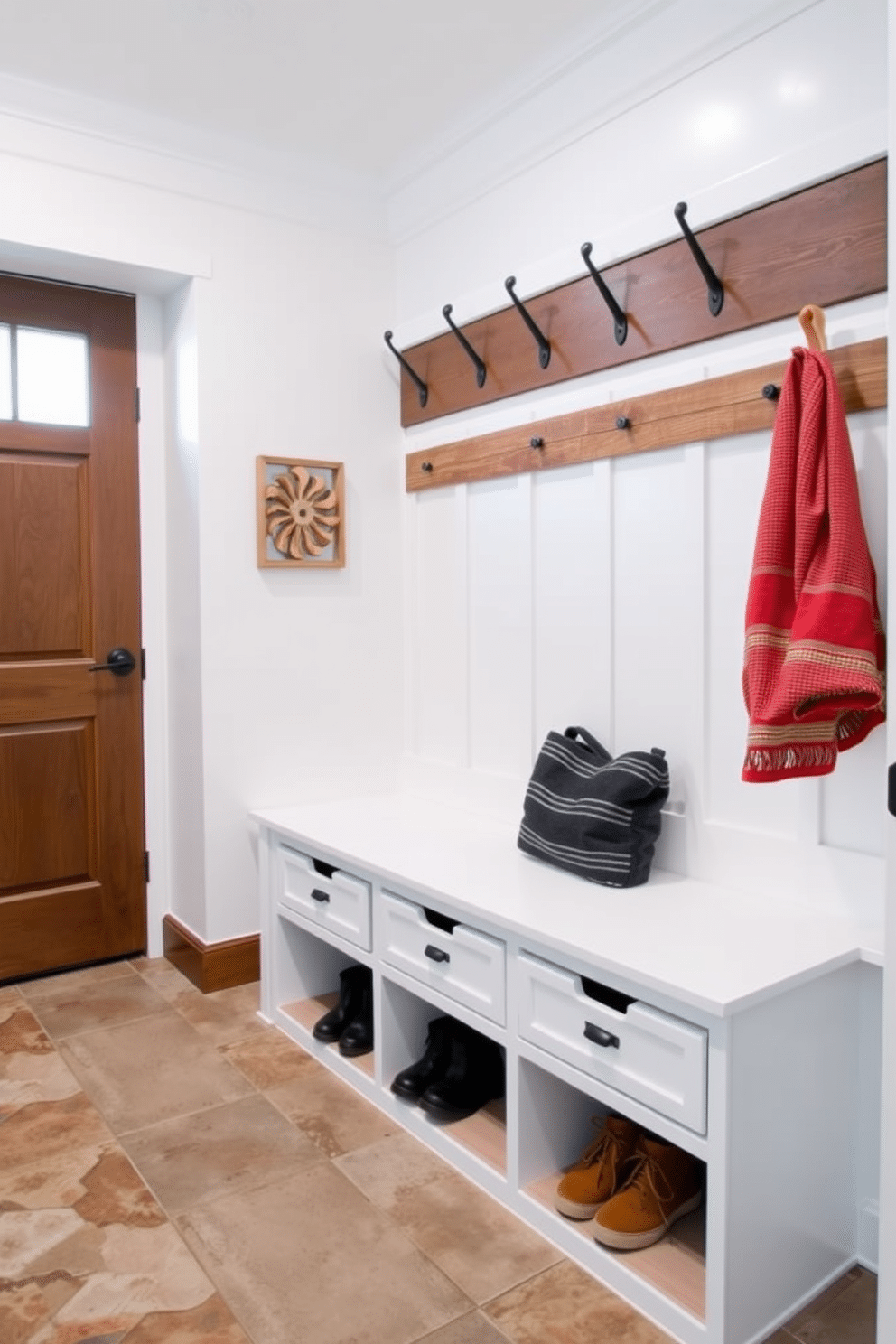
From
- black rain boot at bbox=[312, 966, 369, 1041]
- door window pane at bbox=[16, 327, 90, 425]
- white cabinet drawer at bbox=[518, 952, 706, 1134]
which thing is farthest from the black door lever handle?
white cabinet drawer at bbox=[518, 952, 706, 1134]

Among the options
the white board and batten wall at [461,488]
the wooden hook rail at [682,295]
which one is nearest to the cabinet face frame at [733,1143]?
the white board and batten wall at [461,488]

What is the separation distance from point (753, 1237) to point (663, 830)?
829 millimetres

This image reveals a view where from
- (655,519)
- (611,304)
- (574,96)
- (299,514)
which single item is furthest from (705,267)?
(299,514)

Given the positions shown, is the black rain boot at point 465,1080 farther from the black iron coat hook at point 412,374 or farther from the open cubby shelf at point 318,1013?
the black iron coat hook at point 412,374

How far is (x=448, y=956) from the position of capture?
77.6 inches

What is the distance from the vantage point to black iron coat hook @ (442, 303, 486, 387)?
2.62 meters

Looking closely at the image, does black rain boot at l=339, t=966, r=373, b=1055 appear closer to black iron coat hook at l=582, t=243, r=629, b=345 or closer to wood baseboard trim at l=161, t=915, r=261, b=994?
wood baseboard trim at l=161, t=915, r=261, b=994

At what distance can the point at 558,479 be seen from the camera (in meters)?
2.42

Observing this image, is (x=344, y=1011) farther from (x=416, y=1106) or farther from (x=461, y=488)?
(x=461, y=488)

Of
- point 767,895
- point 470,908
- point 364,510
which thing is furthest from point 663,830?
point 364,510

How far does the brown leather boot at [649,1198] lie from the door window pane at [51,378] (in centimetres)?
239

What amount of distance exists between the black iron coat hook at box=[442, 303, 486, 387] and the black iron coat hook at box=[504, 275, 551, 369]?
8.4 inches

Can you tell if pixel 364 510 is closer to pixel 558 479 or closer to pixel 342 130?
pixel 558 479

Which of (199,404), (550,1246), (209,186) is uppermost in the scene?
(209,186)
